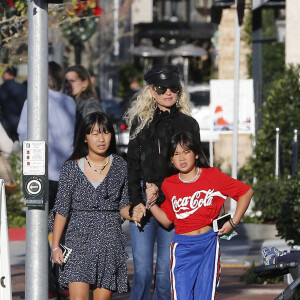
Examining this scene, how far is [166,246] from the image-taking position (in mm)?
6879

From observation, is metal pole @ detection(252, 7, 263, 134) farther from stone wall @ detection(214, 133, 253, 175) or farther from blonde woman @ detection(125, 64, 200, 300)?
blonde woman @ detection(125, 64, 200, 300)

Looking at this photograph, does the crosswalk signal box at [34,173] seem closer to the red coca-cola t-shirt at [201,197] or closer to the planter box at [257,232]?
the red coca-cola t-shirt at [201,197]

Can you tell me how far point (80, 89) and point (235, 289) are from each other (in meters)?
2.29

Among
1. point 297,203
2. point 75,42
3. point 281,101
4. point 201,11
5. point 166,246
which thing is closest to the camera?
point 166,246

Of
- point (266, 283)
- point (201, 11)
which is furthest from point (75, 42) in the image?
point (201, 11)

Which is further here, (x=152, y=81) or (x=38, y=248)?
(x=152, y=81)

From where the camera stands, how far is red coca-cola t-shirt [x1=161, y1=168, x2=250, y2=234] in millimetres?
6453

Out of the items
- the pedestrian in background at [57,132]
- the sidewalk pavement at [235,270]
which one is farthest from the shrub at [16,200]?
the pedestrian in background at [57,132]

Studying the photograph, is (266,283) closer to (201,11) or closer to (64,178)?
(64,178)

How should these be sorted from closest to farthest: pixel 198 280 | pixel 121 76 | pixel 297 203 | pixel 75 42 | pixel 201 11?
pixel 198 280 < pixel 297 203 < pixel 75 42 < pixel 121 76 < pixel 201 11

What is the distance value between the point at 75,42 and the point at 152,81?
15.8m

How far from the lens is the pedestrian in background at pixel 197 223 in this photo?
6.42m

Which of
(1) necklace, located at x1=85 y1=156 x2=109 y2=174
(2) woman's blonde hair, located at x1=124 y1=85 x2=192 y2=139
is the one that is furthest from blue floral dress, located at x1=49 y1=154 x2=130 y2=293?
(2) woman's blonde hair, located at x1=124 y1=85 x2=192 y2=139

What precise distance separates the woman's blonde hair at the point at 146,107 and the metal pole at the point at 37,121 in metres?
0.80
